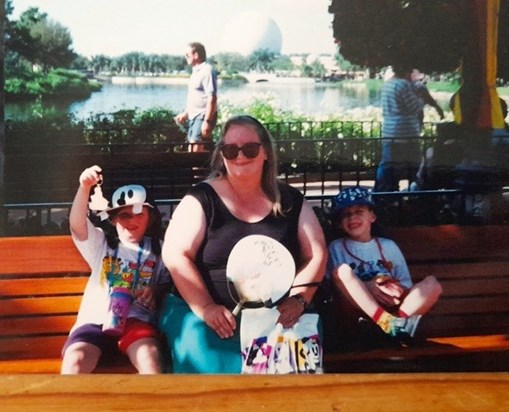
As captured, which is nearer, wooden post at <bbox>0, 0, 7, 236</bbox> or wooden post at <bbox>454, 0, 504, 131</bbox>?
wooden post at <bbox>0, 0, 7, 236</bbox>

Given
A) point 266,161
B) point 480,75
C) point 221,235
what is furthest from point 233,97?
point 480,75

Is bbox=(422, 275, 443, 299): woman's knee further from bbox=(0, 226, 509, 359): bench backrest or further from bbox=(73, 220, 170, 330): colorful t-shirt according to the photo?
bbox=(73, 220, 170, 330): colorful t-shirt

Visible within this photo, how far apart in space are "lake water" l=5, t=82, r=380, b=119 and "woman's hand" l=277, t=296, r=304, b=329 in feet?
1.68

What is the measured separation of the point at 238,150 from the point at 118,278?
464 millimetres

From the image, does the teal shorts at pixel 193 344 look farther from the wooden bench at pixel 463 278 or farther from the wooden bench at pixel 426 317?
the wooden bench at pixel 463 278

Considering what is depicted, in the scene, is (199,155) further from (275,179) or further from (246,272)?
(246,272)

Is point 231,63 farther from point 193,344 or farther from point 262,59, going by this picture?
point 193,344

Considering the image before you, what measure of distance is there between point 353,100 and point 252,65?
29 centimetres

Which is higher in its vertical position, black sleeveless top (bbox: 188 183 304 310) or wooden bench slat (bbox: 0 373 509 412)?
black sleeveless top (bbox: 188 183 304 310)

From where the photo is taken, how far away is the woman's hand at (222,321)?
189 cm

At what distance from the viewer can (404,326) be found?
2.03m

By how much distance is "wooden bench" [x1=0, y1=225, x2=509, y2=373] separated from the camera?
6.43ft

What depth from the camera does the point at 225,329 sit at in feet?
6.21

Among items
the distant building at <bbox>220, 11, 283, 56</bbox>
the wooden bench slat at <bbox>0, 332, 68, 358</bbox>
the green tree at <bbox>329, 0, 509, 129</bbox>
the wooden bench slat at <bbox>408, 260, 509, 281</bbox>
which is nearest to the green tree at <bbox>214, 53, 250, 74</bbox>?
the distant building at <bbox>220, 11, 283, 56</bbox>
